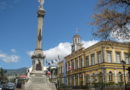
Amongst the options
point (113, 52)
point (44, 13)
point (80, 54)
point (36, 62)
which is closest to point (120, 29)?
point (36, 62)

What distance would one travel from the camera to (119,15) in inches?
568

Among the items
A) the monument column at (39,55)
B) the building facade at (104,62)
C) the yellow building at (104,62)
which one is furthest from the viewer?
the yellow building at (104,62)

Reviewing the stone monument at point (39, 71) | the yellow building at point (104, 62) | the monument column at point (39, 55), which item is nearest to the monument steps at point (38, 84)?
the stone monument at point (39, 71)

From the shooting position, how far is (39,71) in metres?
31.2

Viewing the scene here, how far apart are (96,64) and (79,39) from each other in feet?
96.7

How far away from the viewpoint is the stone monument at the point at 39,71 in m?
28.4

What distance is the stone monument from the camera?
93.1ft

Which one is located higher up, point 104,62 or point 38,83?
point 104,62

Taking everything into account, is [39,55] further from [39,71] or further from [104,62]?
[104,62]

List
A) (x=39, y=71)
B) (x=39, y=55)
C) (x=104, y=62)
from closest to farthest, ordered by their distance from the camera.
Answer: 1. (x=39, y=71)
2. (x=39, y=55)
3. (x=104, y=62)

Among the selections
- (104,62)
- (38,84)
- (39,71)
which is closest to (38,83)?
(38,84)

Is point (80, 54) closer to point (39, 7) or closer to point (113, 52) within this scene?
point (113, 52)

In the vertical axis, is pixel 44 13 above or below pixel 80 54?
above

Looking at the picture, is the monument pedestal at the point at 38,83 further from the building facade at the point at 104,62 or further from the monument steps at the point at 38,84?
the building facade at the point at 104,62
